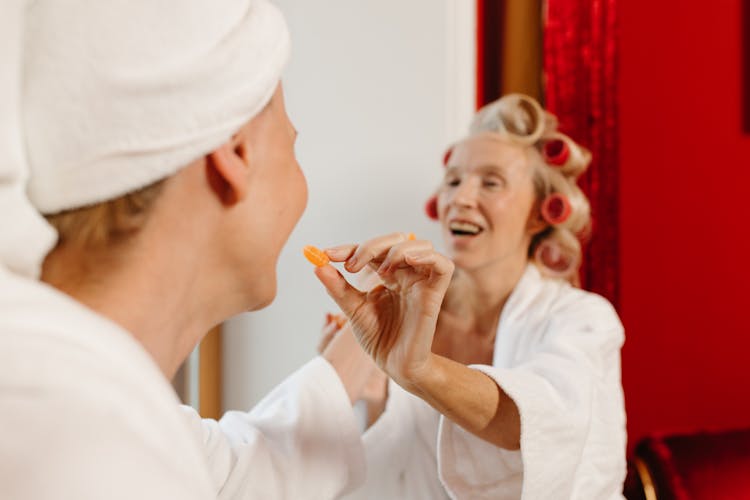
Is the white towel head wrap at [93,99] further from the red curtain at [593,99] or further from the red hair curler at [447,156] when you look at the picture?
the red curtain at [593,99]

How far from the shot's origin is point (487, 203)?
1712 mm

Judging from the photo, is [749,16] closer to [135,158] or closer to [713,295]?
[713,295]

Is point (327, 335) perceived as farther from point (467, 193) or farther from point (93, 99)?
point (93, 99)

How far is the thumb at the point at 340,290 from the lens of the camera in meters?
1.18

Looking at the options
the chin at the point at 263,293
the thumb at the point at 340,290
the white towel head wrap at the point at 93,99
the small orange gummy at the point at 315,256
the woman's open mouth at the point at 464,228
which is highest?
the white towel head wrap at the point at 93,99

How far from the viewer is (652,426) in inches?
89.0

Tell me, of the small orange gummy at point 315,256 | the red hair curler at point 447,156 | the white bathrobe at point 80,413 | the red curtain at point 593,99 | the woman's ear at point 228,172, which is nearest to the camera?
the white bathrobe at point 80,413

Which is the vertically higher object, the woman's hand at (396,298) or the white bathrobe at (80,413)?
the white bathrobe at (80,413)

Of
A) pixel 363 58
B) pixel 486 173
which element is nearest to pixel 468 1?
pixel 363 58

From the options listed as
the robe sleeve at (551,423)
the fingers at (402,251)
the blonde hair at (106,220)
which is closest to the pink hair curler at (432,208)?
the robe sleeve at (551,423)

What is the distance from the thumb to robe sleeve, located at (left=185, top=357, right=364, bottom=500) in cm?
18

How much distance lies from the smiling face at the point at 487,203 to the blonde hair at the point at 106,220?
1.02 metres

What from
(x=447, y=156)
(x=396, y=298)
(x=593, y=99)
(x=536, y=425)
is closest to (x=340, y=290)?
(x=396, y=298)

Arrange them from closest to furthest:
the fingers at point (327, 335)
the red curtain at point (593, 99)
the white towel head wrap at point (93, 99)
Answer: the white towel head wrap at point (93, 99), the fingers at point (327, 335), the red curtain at point (593, 99)
